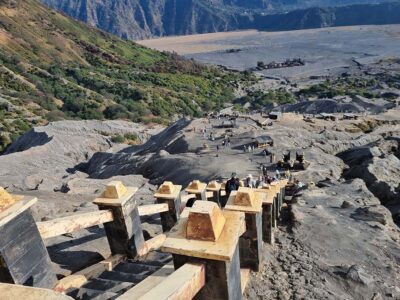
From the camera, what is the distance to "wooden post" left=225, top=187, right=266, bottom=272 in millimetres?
5914

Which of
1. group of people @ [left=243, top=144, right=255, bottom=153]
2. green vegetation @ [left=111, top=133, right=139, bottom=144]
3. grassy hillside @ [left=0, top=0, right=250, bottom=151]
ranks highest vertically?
grassy hillside @ [left=0, top=0, right=250, bottom=151]

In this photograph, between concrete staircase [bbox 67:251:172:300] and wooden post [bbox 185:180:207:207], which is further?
wooden post [bbox 185:180:207:207]

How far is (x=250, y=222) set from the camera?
634 centimetres

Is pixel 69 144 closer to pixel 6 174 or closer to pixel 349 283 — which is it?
pixel 6 174

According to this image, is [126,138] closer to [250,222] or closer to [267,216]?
[267,216]

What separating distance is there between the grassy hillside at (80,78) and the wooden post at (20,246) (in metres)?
45.4

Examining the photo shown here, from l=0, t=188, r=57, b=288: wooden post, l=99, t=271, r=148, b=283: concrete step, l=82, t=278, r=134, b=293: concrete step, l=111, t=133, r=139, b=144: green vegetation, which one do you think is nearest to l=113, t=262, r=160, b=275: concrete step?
l=99, t=271, r=148, b=283: concrete step

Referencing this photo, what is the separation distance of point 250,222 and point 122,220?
223cm

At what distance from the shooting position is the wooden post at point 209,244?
3.59 meters

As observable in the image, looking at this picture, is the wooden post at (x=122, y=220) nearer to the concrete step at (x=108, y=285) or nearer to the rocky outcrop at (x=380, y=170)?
the concrete step at (x=108, y=285)

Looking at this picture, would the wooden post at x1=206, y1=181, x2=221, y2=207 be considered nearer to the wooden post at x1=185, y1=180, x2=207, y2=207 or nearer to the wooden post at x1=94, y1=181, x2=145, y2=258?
the wooden post at x1=185, y1=180, x2=207, y2=207

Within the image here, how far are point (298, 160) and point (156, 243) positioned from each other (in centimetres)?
1894

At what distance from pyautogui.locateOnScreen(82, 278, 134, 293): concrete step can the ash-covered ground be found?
129cm

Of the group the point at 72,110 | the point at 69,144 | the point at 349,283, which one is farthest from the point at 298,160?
the point at 72,110
